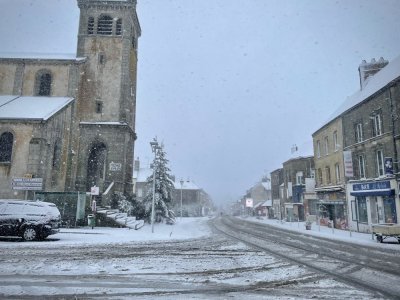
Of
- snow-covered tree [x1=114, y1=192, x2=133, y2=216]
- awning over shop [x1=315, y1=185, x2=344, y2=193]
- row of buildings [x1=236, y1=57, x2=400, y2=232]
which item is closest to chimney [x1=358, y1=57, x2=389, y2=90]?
row of buildings [x1=236, y1=57, x2=400, y2=232]

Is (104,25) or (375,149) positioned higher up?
(104,25)

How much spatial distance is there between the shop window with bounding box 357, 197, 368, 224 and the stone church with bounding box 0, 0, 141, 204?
19822 mm

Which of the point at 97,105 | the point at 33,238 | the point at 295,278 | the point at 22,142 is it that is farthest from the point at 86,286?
the point at 97,105

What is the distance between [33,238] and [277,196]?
51697 millimetres

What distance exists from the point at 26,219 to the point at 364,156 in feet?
79.6

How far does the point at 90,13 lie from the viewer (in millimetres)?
32656

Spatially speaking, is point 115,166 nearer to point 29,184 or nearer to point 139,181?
point 29,184

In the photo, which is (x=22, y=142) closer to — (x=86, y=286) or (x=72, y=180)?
(x=72, y=180)

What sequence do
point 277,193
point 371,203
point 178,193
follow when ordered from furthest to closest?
1. point 178,193
2. point 277,193
3. point 371,203

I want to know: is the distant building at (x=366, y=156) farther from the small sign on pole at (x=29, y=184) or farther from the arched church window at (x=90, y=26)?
the arched church window at (x=90, y=26)

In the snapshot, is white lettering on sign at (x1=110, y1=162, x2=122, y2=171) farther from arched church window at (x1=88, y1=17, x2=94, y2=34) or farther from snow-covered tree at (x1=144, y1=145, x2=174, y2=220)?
arched church window at (x1=88, y1=17, x2=94, y2=34)

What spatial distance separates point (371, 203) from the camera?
25.9m

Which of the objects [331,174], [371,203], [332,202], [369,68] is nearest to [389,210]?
[371,203]

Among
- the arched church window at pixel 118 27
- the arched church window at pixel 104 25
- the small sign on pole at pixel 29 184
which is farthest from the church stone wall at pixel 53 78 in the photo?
the small sign on pole at pixel 29 184
